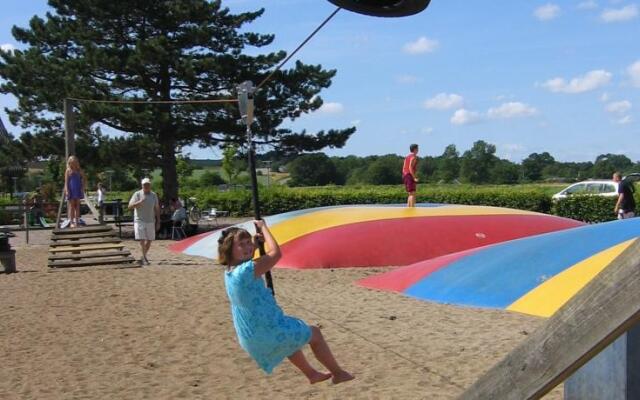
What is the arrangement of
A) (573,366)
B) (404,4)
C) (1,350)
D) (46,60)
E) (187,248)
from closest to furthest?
1. (573,366)
2. (404,4)
3. (1,350)
4. (187,248)
5. (46,60)

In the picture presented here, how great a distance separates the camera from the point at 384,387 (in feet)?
18.2

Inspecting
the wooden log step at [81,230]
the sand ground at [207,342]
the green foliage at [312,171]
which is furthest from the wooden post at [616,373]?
the green foliage at [312,171]

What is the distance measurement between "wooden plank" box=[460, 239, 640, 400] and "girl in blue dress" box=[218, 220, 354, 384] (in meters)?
2.20

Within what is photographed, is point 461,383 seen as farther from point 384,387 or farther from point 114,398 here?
point 114,398

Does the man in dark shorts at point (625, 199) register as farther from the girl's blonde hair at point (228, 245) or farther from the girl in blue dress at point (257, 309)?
the girl's blonde hair at point (228, 245)

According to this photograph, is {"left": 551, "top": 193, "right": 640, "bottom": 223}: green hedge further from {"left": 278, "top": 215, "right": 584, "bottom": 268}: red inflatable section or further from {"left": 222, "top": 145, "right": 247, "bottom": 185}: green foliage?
{"left": 222, "top": 145, "right": 247, "bottom": 185}: green foliage

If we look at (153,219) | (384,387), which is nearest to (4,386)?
(384,387)

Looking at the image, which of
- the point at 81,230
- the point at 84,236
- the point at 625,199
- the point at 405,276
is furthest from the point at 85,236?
the point at 625,199

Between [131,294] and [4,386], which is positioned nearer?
[4,386]

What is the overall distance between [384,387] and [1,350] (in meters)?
3.67

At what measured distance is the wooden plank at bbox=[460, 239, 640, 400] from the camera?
1.93 metres

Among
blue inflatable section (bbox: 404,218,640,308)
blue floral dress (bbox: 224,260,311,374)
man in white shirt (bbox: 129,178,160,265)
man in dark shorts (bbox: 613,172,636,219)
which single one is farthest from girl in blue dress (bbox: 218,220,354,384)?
man in dark shorts (bbox: 613,172,636,219)

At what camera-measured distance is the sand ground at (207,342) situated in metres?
5.63

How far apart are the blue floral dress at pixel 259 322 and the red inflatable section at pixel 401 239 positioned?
907cm
